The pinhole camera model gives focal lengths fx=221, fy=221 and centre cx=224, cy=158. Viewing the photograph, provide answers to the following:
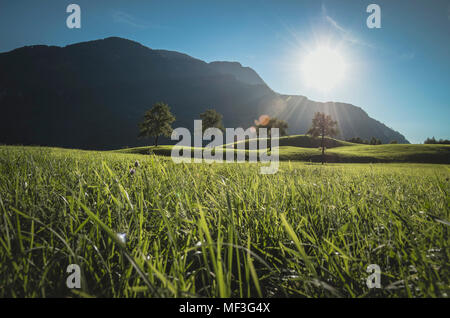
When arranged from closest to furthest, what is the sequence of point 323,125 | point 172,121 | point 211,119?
A: point 323,125, point 172,121, point 211,119

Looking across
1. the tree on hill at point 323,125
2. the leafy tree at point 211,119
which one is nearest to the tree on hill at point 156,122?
the leafy tree at point 211,119

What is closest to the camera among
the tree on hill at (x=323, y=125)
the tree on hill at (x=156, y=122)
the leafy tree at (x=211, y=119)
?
the tree on hill at (x=323, y=125)

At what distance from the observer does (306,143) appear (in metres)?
63.7

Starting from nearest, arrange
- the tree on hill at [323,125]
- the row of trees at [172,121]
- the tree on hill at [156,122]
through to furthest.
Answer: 1. the tree on hill at [323,125]
2. the row of trees at [172,121]
3. the tree on hill at [156,122]

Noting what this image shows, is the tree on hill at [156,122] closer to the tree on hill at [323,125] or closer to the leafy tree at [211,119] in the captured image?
the leafy tree at [211,119]

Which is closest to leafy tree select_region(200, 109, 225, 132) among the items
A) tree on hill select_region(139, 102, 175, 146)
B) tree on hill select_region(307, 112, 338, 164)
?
tree on hill select_region(139, 102, 175, 146)

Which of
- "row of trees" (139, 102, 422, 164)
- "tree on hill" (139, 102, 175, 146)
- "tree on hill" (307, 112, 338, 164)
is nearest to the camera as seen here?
"tree on hill" (307, 112, 338, 164)

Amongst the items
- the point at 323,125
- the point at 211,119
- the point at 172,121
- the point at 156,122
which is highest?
the point at 211,119

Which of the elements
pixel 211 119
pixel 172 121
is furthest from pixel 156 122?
pixel 211 119

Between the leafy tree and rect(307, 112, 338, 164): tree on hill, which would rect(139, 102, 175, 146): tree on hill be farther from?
rect(307, 112, 338, 164): tree on hill

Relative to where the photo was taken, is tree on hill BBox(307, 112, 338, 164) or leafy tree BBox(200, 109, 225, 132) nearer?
tree on hill BBox(307, 112, 338, 164)

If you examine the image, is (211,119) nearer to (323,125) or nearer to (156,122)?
(156,122)

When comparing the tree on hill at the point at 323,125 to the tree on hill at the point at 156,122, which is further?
the tree on hill at the point at 156,122
